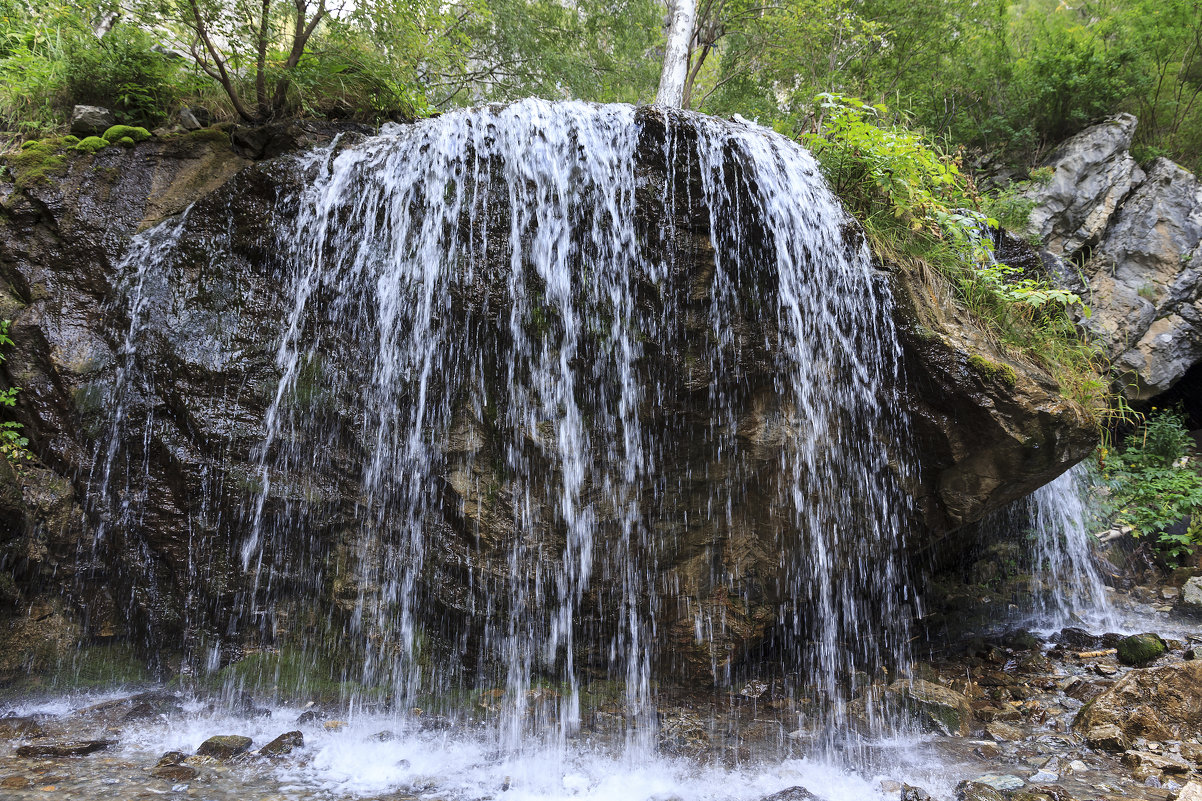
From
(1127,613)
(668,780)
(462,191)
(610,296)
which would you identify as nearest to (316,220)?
(462,191)

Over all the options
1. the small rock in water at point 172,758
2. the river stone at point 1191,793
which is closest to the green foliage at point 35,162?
the small rock in water at point 172,758

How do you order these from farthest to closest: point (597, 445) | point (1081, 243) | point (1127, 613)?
point (1081, 243) → point (1127, 613) → point (597, 445)

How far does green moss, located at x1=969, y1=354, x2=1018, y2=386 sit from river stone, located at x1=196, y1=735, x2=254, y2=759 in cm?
555

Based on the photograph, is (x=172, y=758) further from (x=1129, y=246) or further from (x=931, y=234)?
(x=1129, y=246)

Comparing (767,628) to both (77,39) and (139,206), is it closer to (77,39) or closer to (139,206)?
(139,206)

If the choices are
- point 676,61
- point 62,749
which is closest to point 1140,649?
point 62,749

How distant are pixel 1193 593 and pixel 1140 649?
8.53 ft

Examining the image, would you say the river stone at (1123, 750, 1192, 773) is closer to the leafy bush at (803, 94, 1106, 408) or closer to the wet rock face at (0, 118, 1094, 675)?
the wet rock face at (0, 118, 1094, 675)

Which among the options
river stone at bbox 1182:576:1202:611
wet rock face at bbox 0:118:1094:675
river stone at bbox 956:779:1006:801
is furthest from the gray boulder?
river stone at bbox 956:779:1006:801

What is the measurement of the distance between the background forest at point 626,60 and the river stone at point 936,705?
5459 mm

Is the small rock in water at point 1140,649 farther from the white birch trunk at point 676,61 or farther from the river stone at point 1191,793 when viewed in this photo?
the white birch trunk at point 676,61

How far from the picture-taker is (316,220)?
509cm

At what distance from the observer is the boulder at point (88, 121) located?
539cm

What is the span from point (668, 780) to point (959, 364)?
349cm
